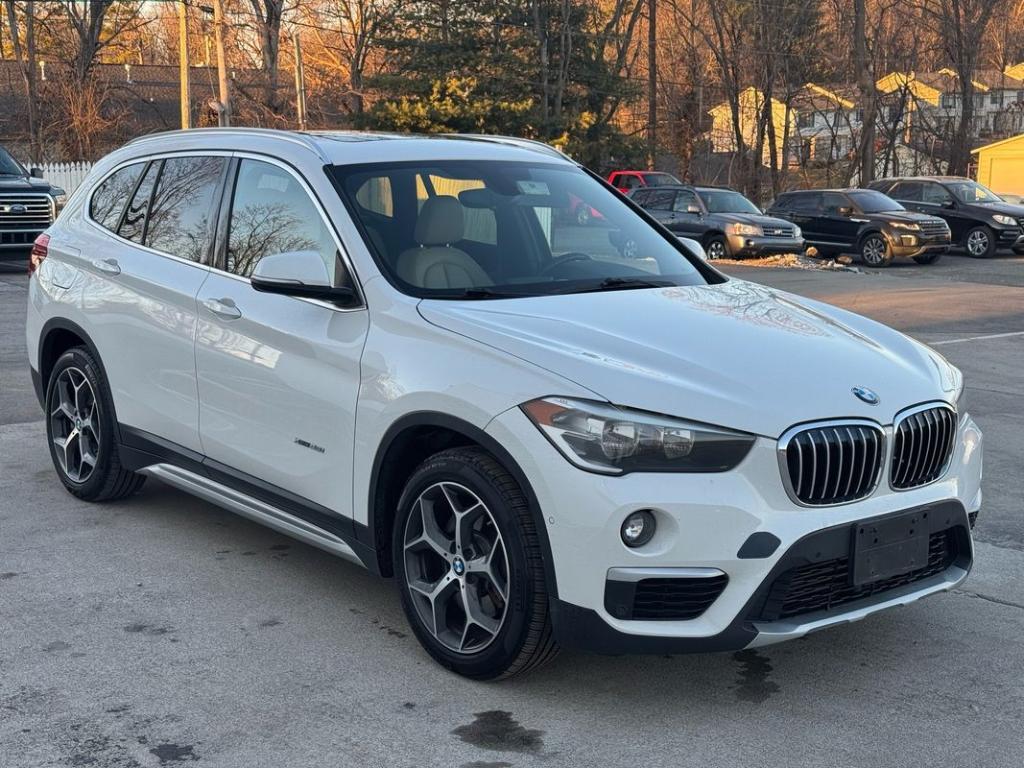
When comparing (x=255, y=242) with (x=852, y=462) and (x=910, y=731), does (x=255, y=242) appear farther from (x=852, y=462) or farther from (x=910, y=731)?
(x=910, y=731)

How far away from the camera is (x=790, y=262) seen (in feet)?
77.6

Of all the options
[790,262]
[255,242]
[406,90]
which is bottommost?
[790,262]

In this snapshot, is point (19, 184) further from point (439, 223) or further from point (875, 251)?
point (439, 223)

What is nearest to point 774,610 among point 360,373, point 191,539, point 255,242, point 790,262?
point 360,373

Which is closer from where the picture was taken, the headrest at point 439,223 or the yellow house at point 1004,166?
the headrest at point 439,223

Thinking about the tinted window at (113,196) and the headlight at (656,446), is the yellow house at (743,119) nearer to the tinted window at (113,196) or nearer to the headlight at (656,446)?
the tinted window at (113,196)

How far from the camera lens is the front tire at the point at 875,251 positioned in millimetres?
24562

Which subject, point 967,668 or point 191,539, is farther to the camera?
point 191,539

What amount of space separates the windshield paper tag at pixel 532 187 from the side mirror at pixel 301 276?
1.10 m

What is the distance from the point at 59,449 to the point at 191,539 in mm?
1143

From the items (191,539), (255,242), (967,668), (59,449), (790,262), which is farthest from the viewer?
(790,262)

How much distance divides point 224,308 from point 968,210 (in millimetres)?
25490

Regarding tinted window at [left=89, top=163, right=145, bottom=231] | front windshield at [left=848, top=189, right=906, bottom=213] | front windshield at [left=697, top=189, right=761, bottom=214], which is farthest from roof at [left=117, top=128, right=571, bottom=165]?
front windshield at [left=848, top=189, right=906, bottom=213]

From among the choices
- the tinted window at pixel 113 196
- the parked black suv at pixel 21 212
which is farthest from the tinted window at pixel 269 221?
the parked black suv at pixel 21 212
